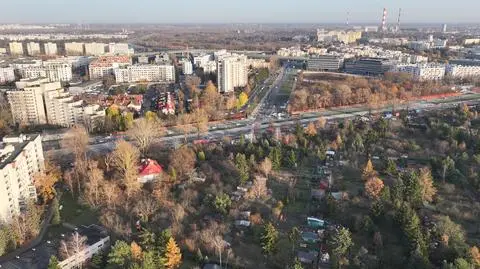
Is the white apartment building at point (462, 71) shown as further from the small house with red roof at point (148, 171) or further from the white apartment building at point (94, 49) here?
the white apartment building at point (94, 49)

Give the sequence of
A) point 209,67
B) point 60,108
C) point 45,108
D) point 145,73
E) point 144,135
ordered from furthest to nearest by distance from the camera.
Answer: point 209,67, point 145,73, point 45,108, point 60,108, point 144,135

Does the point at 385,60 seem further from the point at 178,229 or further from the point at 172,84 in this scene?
the point at 178,229

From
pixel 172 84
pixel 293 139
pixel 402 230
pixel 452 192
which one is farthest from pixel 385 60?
pixel 402 230

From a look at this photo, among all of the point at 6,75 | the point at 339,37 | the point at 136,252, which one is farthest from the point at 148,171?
the point at 339,37

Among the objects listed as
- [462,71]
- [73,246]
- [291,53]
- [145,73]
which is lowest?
[73,246]

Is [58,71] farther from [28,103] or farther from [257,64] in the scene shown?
[257,64]
